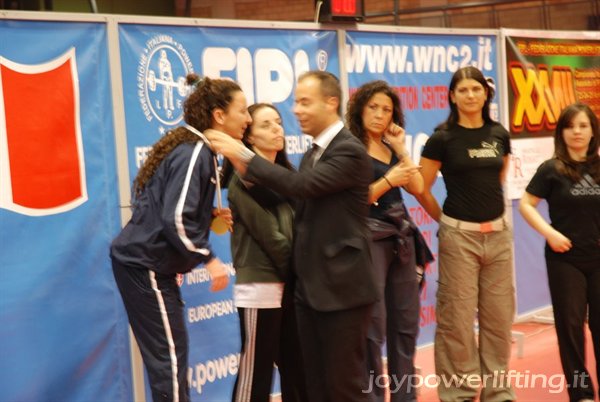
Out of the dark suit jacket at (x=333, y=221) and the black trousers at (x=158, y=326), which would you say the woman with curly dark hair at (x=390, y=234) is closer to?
the dark suit jacket at (x=333, y=221)

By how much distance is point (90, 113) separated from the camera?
4379mm

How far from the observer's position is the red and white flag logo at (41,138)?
13.3 feet

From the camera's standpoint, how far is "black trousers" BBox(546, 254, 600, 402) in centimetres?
453

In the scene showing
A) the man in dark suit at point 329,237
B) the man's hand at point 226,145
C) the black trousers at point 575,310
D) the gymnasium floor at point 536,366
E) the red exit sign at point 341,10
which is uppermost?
the red exit sign at point 341,10

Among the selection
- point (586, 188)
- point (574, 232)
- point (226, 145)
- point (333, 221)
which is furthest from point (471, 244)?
point (226, 145)

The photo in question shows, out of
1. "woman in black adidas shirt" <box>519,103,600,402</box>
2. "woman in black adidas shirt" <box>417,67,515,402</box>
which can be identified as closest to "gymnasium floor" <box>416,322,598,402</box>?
"woman in black adidas shirt" <box>417,67,515,402</box>

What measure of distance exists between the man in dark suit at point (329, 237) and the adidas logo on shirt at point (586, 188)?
1.53m

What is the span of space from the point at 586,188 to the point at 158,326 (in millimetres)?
2263

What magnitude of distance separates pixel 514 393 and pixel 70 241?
253 centimetres

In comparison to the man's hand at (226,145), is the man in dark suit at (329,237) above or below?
below

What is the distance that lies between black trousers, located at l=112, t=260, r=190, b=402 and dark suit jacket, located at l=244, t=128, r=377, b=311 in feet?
2.15

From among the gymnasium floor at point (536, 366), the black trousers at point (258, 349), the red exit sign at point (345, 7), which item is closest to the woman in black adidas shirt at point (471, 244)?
the gymnasium floor at point (536, 366)

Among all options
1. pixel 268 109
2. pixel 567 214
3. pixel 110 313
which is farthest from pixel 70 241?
pixel 567 214

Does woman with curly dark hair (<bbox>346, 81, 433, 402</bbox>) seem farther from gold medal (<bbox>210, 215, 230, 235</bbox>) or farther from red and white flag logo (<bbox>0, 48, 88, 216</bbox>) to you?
red and white flag logo (<bbox>0, 48, 88, 216</bbox>)
